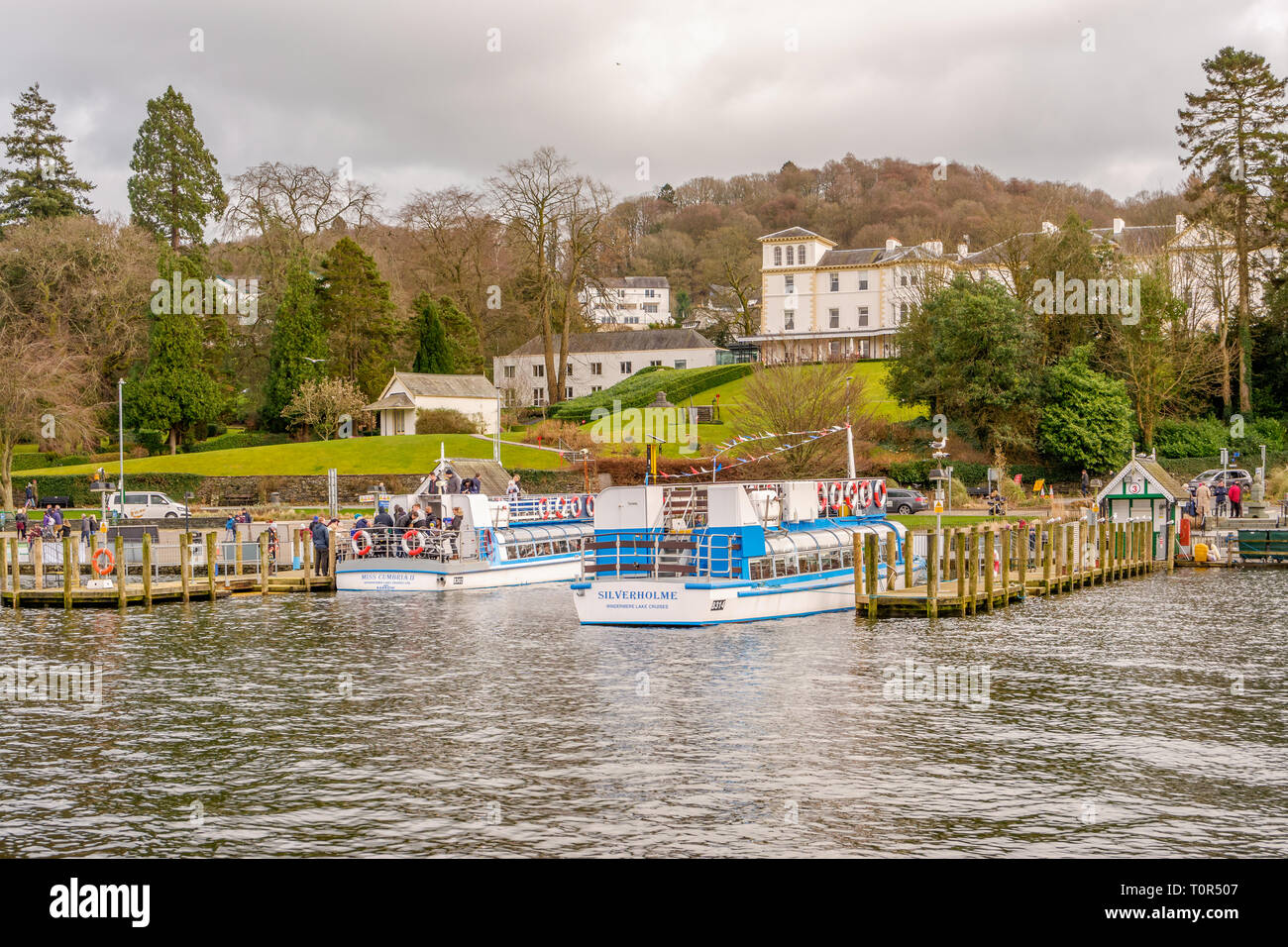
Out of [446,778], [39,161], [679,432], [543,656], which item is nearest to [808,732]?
[446,778]

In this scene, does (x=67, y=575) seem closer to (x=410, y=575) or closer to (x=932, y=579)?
(x=410, y=575)

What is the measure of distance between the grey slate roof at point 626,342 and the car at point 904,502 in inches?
2285

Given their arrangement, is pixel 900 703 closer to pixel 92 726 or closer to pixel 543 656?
pixel 543 656

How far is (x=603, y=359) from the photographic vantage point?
116375 millimetres

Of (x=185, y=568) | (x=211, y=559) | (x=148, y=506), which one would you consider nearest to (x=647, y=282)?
(x=148, y=506)

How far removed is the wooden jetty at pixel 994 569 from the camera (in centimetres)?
3161

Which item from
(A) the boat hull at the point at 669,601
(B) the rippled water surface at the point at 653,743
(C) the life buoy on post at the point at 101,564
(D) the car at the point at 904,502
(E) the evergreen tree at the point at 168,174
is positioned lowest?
(B) the rippled water surface at the point at 653,743

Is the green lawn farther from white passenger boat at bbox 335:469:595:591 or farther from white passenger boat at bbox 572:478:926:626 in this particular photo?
white passenger boat at bbox 572:478:926:626

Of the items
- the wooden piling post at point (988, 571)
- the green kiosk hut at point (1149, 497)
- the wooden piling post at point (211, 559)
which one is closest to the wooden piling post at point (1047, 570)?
the wooden piling post at point (988, 571)

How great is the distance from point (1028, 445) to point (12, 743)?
56681 millimetres

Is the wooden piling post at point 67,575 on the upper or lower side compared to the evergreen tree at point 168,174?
lower

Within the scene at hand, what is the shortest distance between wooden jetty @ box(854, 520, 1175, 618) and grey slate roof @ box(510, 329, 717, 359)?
71741 mm

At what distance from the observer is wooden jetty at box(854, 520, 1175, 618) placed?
31609 millimetres

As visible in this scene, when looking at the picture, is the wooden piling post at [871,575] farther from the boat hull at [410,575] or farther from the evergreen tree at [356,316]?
the evergreen tree at [356,316]
